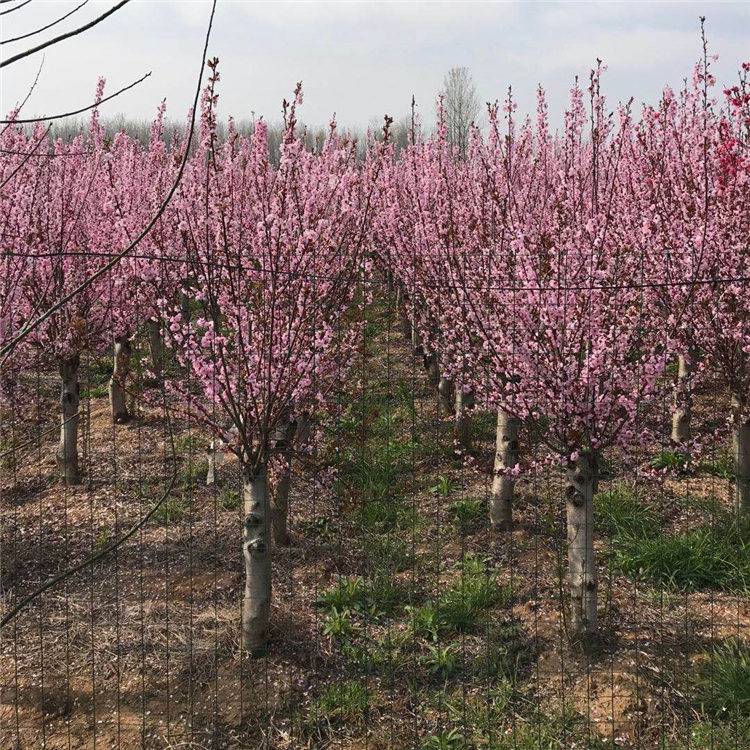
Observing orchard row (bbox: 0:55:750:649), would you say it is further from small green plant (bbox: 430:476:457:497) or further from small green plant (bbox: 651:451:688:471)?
small green plant (bbox: 651:451:688:471)

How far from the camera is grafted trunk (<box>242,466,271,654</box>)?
567cm

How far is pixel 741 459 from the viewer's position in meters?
7.27

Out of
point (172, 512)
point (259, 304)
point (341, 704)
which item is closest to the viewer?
point (341, 704)

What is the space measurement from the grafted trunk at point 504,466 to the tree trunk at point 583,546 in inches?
72.8

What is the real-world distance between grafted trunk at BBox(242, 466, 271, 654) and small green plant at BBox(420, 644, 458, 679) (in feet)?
4.54

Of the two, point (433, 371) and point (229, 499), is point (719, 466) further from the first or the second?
point (229, 499)

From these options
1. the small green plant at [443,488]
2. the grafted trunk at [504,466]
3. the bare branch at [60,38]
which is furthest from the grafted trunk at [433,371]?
the bare branch at [60,38]

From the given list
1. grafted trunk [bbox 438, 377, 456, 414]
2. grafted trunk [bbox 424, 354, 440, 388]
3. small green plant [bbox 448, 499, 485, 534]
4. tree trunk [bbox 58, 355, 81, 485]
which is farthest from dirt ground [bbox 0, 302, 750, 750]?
grafted trunk [bbox 424, 354, 440, 388]

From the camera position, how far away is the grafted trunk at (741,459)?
23.7ft

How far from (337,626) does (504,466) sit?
2.57 meters

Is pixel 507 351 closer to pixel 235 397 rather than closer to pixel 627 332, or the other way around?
pixel 627 332

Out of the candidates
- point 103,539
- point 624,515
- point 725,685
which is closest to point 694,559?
point 624,515

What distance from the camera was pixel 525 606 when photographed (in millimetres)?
6312

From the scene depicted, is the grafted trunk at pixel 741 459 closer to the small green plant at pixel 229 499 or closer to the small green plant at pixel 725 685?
the small green plant at pixel 725 685
